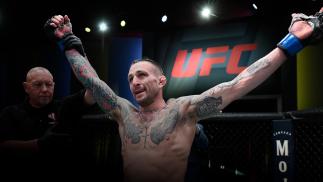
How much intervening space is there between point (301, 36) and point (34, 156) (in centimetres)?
206

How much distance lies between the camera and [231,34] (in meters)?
5.10

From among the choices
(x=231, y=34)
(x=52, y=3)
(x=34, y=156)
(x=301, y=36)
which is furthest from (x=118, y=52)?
(x=301, y=36)

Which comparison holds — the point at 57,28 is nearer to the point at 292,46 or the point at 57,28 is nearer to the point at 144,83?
the point at 144,83

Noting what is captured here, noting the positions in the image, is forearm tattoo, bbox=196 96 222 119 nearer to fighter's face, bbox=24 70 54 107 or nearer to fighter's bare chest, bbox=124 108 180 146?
fighter's bare chest, bbox=124 108 180 146

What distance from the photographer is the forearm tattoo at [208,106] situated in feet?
6.95

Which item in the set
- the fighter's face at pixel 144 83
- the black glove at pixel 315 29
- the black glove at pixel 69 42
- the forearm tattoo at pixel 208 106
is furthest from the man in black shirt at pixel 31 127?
the black glove at pixel 315 29

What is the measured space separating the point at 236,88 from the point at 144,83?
597 mm

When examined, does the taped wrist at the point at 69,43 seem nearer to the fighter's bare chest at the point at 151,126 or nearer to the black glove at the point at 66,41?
the black glove at the point at 66,41

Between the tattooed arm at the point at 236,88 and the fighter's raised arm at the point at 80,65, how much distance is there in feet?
1.80

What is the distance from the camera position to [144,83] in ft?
7.60

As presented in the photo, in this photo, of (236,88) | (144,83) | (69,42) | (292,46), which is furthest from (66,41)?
(292,46)

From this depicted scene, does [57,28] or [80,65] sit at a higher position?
[57,28]

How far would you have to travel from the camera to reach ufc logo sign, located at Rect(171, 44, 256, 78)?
16.4 ft

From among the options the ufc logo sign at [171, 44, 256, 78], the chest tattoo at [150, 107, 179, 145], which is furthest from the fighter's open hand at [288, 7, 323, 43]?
the ufc logo sign at [171, 44, 256, 78]
